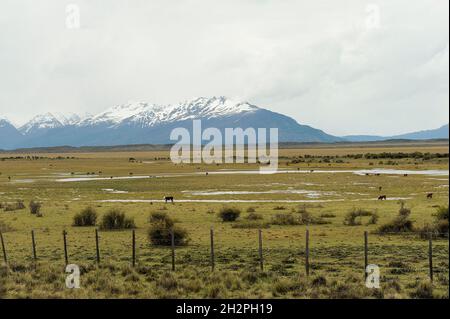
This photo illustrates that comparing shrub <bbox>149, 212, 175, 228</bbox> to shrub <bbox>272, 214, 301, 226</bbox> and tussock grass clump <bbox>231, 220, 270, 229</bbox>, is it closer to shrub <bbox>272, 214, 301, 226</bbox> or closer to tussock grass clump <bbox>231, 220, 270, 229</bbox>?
tussock grass clump <bbox>231, 220, 270, 229</bbox>

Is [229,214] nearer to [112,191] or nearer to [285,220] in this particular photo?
[285,220]

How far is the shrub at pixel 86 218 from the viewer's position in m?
38.8

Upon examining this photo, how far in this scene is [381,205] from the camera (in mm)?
46031

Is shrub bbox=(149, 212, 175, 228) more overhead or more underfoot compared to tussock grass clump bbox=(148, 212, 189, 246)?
more overhead

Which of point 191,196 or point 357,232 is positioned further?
point 191,196

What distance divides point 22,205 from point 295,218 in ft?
82.5

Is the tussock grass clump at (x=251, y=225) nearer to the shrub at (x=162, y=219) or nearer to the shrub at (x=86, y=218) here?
the shrub at (x=162, y=219)

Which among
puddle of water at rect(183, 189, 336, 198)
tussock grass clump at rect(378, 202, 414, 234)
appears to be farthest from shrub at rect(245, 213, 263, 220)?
puddle of water at rect(183, 189, 336, 198)

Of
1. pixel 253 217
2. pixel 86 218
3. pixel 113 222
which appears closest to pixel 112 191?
pixel 86 218

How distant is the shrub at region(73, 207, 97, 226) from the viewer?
127ft

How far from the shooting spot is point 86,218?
128ft

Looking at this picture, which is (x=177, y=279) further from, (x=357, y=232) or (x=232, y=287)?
(x=357, y=232)

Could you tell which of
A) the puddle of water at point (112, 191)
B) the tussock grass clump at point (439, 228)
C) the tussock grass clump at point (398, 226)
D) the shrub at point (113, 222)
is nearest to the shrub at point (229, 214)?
the shrub at point (113, 222)

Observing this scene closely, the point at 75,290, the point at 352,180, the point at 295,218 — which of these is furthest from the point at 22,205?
the point at 352,180
